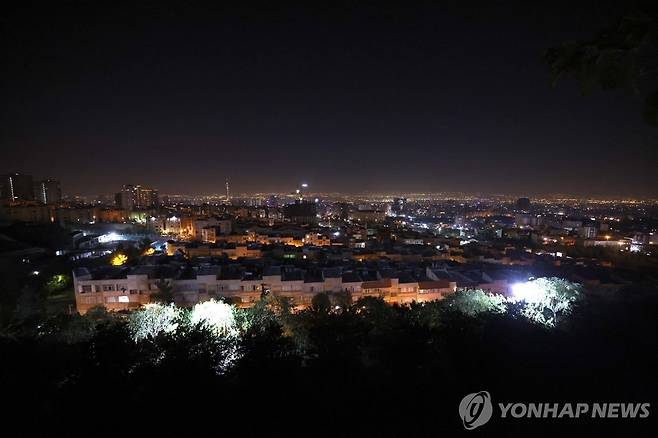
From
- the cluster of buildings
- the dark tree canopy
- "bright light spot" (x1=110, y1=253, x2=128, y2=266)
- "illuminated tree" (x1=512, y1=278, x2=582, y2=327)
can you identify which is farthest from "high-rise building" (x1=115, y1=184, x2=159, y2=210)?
the dark tree canopy

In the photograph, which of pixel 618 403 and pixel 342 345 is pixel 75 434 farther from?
pixel 618 403

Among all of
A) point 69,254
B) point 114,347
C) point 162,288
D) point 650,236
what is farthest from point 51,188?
point 650,236

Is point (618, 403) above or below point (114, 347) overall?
below

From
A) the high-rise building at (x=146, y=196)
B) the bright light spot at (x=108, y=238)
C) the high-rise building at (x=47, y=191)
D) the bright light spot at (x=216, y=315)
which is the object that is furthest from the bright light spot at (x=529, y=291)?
the high-rise building at (x=146, y=196)

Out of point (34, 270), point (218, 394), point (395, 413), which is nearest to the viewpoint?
point (395, 413)

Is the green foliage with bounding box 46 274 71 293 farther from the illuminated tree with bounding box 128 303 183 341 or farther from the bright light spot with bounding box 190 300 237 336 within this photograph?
the bright light spot with bounding box 190 300 237 336

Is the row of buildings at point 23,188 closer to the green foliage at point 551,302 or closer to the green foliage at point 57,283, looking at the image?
the green foliage at point 57,283
